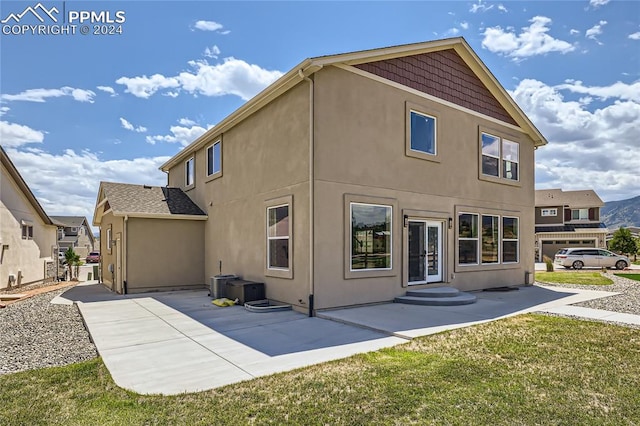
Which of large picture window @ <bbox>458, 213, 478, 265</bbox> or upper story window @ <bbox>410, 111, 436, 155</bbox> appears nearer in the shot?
upper story window @ <bbox>410, 111, 436, 155</bbox>

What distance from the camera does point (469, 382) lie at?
186 inches

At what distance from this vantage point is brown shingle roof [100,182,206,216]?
14.6m

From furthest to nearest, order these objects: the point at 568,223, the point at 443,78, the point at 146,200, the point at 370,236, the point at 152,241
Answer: the point at 568,223 → the point at 146,200 → the point at 152,241 → the point at 443,78 → the point at 370,236

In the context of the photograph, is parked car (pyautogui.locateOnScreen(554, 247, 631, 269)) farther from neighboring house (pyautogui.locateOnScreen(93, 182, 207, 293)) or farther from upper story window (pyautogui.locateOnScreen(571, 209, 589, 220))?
neighboring house (pyautogui.locateOnScreen(93, 182, 207, 293))

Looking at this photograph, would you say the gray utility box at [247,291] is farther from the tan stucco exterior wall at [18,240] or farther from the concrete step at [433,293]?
the tan stucco exterior wall at [18,240]

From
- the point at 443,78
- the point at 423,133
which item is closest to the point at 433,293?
the point at 423,133

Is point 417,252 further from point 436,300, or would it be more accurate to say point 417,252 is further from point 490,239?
point 490,239

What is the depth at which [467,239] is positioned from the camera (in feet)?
42.7

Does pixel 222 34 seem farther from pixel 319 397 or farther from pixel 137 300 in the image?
pixel 319 397

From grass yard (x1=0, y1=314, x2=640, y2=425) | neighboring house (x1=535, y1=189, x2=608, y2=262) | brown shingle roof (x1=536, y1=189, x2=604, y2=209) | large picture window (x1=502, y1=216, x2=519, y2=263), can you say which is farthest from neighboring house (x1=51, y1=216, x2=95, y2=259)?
grass yard (x1=0, y1=314, x2=640, y2=425)

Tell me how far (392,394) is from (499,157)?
12.4 metres

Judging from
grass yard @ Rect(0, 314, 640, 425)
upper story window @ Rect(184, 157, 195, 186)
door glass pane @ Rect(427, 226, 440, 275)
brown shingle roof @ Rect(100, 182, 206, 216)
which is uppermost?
upper story window @ Rect(184, 157, 195, 186)

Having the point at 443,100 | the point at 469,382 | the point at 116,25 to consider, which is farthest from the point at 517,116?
the point at 116,25

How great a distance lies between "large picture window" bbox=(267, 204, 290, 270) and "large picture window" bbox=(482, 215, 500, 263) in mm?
7259
